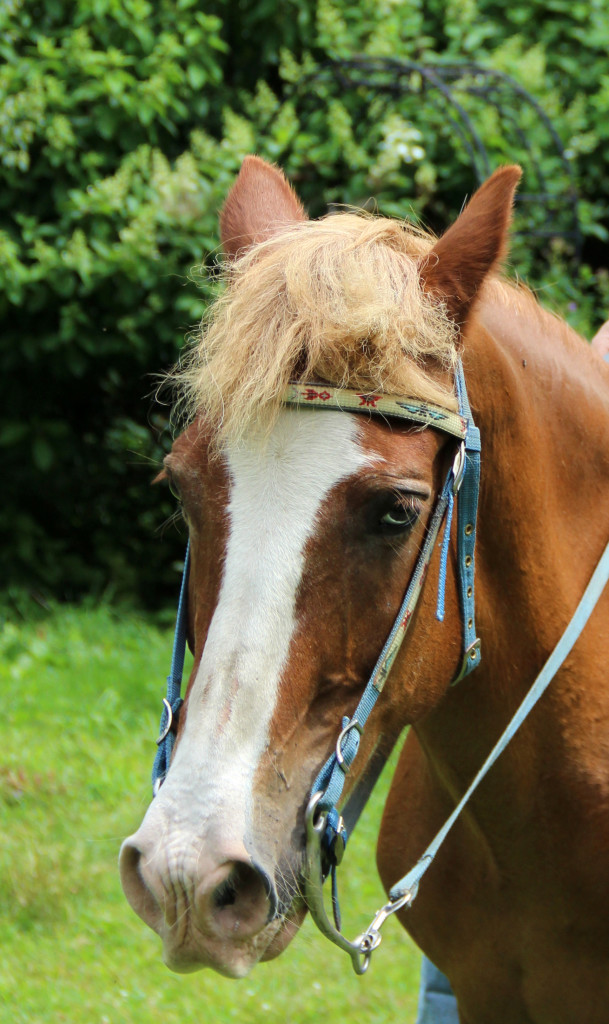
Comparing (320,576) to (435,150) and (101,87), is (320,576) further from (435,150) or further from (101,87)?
(435,150)

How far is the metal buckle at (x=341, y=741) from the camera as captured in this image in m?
1.68

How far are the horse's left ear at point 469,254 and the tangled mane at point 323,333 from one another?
0.11 ft

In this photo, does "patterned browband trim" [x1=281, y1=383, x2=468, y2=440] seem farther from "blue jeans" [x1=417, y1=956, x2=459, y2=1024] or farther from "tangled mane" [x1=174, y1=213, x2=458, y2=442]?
"blue jeans" [x1=417, y1=956, x2=459, y2=1024]

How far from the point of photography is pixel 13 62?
5.37m

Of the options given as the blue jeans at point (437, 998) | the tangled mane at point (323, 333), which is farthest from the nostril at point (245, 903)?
the blue jeans at point (437, 998)

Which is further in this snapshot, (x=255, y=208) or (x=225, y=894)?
(x=255, y=208)

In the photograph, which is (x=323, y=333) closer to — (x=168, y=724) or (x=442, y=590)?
(x=442, y=590)

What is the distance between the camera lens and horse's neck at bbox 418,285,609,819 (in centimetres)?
197

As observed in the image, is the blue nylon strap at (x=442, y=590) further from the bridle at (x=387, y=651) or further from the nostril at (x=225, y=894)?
the nostril at (x=225, y=894)

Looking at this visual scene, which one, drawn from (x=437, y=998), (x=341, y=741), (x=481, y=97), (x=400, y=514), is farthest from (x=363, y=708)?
(x=481, y=97)

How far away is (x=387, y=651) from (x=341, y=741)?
16cm

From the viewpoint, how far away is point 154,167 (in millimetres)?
5508

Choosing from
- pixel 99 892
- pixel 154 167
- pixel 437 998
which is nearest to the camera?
pixel 437 998

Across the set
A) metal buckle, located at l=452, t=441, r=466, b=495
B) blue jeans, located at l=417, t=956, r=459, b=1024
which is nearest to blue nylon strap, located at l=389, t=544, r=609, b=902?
metal buckle, located at l=452, t=441, r=466, b=495
